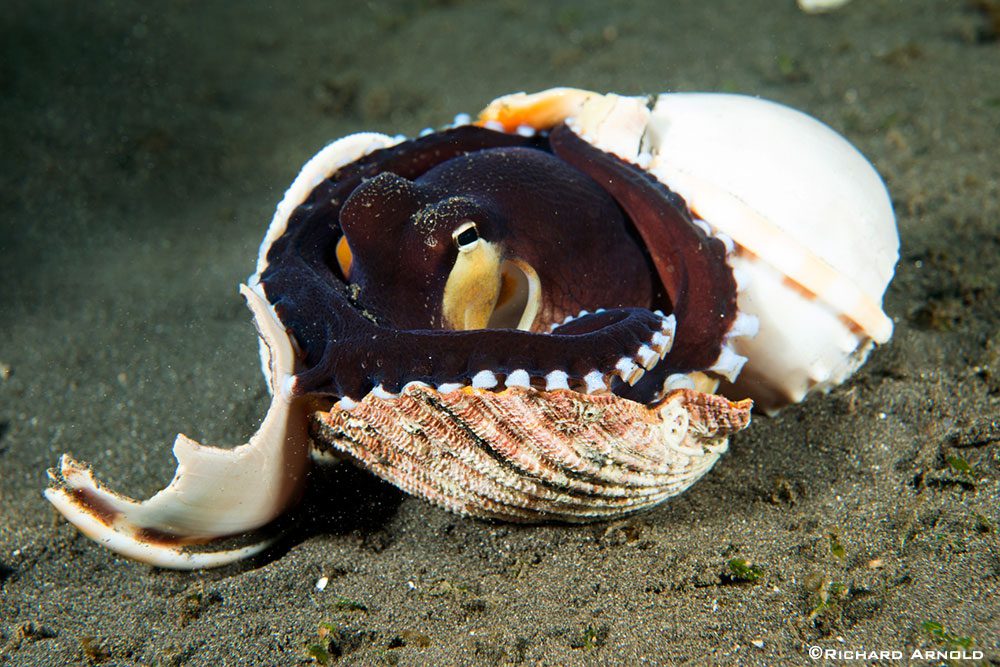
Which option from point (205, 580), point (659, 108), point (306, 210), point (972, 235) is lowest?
point (205, 580)

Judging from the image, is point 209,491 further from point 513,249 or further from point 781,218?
point 781,218

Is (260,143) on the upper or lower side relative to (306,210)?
lower

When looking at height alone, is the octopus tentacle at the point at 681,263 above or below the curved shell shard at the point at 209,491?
above

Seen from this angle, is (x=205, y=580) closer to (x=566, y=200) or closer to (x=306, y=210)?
(x=306, y=210)

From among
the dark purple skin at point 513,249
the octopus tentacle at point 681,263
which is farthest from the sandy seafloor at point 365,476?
the dark purple skin at point 513,249

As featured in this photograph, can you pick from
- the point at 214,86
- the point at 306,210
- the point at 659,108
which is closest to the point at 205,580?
the point at 306,210

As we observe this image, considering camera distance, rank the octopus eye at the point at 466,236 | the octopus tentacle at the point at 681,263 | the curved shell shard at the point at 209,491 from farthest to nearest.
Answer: the octopus tentacle at the point at 681,263, the octopus eye at the point at 466,236, the curved shell shard at the point at 209,491

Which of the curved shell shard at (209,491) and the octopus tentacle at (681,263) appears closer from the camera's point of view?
the curved shell shard at (209,491)

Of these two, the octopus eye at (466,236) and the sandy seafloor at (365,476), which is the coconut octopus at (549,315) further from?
the sandy seafloor at (365,476)
